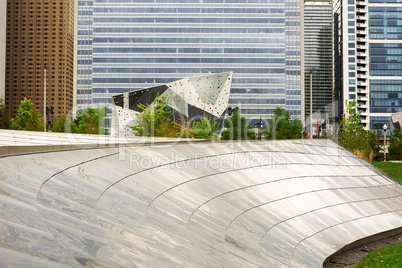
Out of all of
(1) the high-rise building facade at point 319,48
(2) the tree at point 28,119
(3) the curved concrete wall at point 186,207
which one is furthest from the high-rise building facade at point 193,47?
(1) the high-rise building facade at point 319,48

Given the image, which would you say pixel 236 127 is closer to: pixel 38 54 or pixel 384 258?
pixel 384 258

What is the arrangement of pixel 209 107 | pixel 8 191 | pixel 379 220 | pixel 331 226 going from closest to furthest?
pixel 8 191 < pixel 331 226 < pixel 379 220 < pixel 209 107


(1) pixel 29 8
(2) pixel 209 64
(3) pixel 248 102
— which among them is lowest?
(3) pixel 248 102

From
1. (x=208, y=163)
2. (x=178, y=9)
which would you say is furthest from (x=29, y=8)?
(x=208, y=163)

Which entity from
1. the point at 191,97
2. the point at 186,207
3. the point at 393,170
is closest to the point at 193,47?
the point at 191,97

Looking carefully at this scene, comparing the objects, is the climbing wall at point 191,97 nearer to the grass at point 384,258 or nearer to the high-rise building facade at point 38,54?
the grass at point 384,258

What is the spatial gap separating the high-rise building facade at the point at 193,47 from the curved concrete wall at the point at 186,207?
246 feet

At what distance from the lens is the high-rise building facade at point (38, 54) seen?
169875mm

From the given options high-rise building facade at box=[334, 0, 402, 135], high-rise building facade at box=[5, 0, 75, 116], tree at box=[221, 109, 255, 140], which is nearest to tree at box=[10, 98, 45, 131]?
tree at box=[221, 109, 255, 140]

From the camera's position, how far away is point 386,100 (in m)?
96.0

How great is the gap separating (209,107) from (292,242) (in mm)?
28029

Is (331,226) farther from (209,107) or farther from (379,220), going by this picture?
(209,107)

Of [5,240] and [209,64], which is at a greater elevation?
[209,64]

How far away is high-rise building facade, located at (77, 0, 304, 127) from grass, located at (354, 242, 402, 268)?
257 ft
